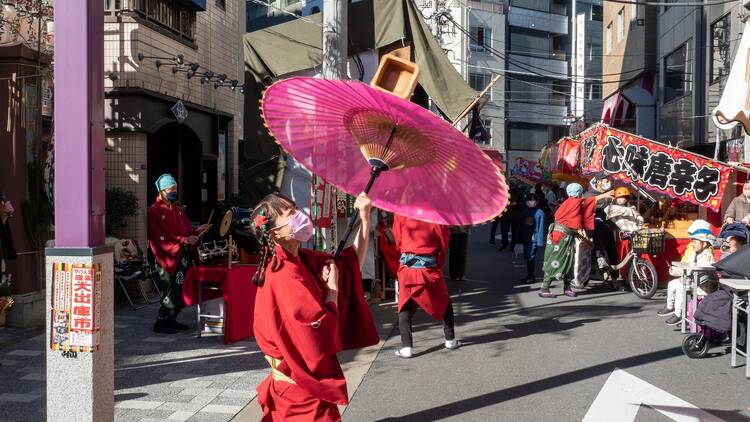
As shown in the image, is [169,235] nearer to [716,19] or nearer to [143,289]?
[143,289]

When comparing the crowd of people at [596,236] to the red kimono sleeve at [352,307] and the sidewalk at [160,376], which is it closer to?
the sidewalk at [160,376]

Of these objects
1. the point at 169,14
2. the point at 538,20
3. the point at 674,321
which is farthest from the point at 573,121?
the point at 674,321

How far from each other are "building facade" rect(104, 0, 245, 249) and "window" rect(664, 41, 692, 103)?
1357 cm

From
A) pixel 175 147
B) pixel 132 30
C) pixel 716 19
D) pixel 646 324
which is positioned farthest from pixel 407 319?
pixel 716 19

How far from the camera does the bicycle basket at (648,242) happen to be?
37.3 feet

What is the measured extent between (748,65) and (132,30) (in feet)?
32.9

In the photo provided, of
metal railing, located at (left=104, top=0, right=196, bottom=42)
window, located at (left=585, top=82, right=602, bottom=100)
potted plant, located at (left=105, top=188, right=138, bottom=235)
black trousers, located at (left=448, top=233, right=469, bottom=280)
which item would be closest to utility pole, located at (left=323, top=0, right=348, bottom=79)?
potted plant, located at (left=105, top=188, right=138, bottom=235)

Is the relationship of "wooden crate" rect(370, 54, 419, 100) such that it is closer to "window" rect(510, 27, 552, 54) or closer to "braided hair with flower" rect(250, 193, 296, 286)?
"braided hair with flower" rect(250, 193, 296, 286)

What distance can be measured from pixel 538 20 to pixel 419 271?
44.6 metres

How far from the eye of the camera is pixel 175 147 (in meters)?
13.3

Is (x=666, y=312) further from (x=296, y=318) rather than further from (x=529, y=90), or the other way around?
Answer: (x=529, y=90)

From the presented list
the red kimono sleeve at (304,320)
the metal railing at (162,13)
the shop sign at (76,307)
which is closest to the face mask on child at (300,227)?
the red kimono sleeve at (304,320)

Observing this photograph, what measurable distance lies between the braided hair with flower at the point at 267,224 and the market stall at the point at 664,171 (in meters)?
9.61

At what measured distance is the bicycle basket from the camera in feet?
37.3
